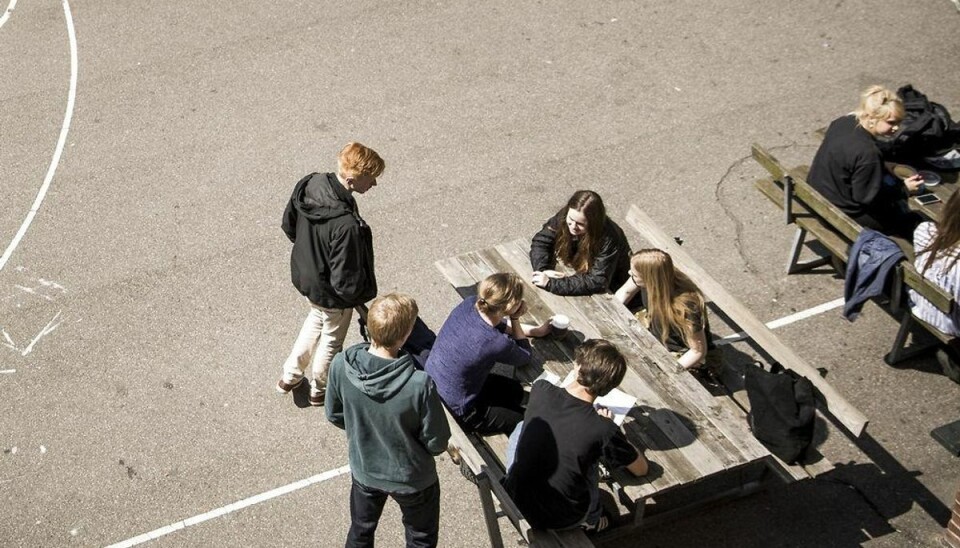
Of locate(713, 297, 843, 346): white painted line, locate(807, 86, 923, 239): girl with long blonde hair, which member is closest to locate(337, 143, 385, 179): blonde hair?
locate(713, 297, 843, 346): white painted line

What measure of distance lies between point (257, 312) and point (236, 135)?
267 centimetres

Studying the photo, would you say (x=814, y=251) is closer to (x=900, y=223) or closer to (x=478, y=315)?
(x=900, y=223)

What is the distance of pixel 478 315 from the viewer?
6344 mm

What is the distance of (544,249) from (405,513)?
2240 millimetres

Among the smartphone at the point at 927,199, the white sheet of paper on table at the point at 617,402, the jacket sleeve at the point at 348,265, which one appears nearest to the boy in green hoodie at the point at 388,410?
the white sheet of paper on table at the point at 617,402

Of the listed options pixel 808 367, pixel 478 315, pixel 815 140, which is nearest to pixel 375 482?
pixel 478 315

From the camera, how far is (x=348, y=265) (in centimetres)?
693

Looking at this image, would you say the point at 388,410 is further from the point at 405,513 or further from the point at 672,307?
the point at 672,307

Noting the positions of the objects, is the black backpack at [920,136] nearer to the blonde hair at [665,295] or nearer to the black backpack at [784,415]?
the blonde hair at [665,295]

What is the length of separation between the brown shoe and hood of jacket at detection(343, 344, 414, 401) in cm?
225

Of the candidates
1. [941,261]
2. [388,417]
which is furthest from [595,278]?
[941,261]

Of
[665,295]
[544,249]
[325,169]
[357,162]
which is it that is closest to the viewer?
[357,162]

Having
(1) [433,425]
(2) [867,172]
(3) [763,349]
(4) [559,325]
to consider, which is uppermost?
(2) [867,172]

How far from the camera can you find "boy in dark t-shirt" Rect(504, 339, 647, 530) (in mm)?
5715
